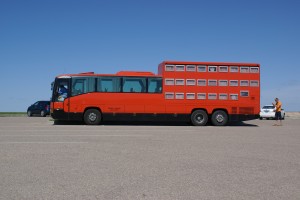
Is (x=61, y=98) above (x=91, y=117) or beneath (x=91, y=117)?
above

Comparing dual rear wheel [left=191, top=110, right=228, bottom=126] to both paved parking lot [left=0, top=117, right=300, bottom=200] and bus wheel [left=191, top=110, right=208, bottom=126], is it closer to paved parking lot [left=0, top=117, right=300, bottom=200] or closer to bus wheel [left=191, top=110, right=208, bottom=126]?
bus wheel [left=191, top=110, right=208, bottom=126]

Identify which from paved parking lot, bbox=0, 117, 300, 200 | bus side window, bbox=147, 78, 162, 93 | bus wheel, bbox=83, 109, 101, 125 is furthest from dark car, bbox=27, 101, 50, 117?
paved parking lot, bbox=0, 117, 300, 200

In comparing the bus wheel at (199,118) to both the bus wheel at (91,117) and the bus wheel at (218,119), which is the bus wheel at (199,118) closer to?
the bus wheel at (218,119)

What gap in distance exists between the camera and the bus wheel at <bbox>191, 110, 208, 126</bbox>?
66.0 ft

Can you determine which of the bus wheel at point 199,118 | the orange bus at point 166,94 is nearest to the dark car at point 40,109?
the orange bus at point 166,94

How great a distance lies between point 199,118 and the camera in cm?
2020

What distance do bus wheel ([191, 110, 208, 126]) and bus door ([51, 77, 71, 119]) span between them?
6928 mm

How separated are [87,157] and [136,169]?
5.64 feet

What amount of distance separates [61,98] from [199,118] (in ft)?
25.3

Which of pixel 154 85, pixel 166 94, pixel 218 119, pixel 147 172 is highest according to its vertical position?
pixel 154 85

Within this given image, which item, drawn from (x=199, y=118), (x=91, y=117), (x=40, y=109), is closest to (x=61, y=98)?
(x=91, y=117)

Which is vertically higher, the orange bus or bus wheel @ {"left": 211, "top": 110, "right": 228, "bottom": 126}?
the orange bus

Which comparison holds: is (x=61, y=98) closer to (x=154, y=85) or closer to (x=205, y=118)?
(x=154, y=85)

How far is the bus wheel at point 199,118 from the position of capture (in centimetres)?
2011
